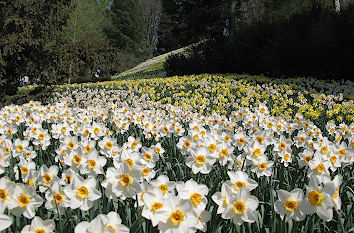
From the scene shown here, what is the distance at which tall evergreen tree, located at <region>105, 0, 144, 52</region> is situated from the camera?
42719 millimetres

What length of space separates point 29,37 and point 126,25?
39035mm

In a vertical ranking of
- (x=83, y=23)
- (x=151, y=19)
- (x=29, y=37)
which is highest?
(x=151, y=19)

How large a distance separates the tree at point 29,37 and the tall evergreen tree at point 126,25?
37.3 m

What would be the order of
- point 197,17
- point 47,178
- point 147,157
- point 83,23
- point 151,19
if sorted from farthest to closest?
1. point 151,19
2. point 83,23
3. point 197,17
4. point 147,157
5. point 47,178

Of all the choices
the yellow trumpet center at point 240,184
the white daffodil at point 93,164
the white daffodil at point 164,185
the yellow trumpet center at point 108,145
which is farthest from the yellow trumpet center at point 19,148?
the yellow trumpet center at point 240,184

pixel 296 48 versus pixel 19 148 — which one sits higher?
pixel 296 48

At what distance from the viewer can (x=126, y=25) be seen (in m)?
42.7

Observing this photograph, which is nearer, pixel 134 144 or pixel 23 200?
pixel 23 200

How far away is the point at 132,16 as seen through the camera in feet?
142

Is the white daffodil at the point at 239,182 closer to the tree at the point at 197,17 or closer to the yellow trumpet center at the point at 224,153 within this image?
the yellow trumpet center at the point at 224,153

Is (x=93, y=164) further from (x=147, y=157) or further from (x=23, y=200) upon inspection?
(x=23, y=200)

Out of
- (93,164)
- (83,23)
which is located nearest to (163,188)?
(93,164)

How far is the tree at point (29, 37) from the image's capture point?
19.4 feet

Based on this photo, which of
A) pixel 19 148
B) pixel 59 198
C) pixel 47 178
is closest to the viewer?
pixel 59 198
